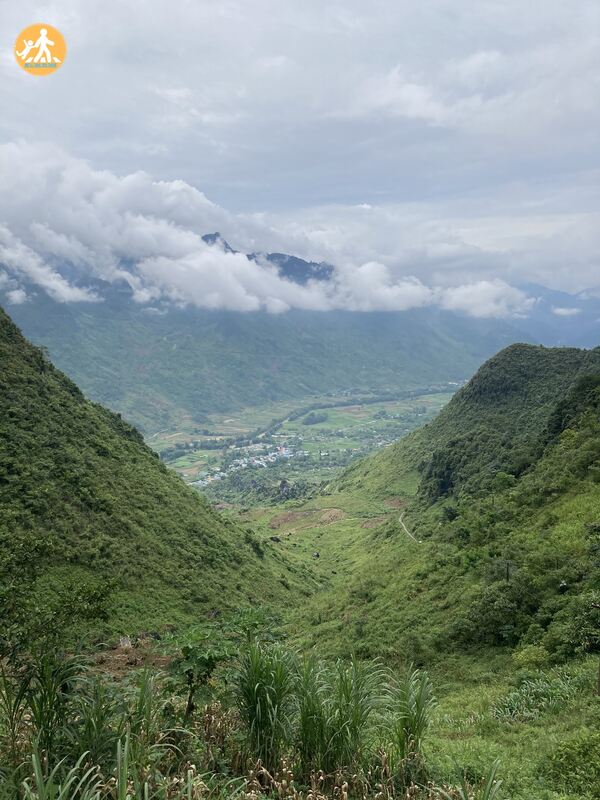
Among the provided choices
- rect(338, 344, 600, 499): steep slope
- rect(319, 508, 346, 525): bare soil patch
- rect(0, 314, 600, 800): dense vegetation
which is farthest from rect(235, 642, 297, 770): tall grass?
rect(319, 508, 346, 525): bare soil patch

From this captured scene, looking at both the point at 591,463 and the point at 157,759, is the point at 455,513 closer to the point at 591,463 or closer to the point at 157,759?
the point at 591,463

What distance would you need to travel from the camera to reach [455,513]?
50188 millimetres

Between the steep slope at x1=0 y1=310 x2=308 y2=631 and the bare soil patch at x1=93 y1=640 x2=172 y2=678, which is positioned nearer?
the bare soil patch at x1=93 y1=640 x2=172 y2=678

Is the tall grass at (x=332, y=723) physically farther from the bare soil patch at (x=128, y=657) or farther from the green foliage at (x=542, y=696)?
the bare soil patch at (x=128, y=657)

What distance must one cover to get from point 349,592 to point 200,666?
98.7 feet

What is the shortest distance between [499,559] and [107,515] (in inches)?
1088

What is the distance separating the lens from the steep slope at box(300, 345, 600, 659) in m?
22.7

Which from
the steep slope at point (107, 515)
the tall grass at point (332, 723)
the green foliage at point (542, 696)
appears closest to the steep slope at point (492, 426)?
the steep slope at point (107, 515)

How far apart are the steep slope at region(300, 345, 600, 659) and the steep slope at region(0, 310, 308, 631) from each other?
855 cm

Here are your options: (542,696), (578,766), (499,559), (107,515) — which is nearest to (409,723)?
(578,766)

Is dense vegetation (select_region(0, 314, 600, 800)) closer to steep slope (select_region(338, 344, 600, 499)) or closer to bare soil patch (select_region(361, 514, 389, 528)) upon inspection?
steep slope (select_region(338, 344, 600, 499))

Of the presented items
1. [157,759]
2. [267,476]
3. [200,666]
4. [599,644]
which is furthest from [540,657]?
[267,476]

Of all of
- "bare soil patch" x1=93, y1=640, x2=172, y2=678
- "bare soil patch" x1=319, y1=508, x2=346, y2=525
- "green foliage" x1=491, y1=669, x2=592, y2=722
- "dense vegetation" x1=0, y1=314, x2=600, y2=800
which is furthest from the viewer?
"bare soil patch" x1=319, y1=508, x2=346, y2=525

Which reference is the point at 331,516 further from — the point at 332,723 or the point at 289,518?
the point at 332,723
